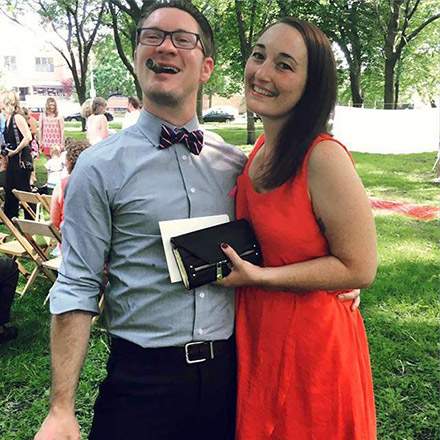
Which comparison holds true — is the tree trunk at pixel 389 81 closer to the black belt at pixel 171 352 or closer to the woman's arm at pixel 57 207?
the woman's arm at pixel 57 207

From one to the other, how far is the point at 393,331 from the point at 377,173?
944 cm

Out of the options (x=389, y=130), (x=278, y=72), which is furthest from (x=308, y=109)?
(x=389, y=130)

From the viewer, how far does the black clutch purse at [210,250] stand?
1577 mm

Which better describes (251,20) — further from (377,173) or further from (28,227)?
(28,227)

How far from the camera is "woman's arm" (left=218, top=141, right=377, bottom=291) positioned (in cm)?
157

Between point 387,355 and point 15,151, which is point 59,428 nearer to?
point 387,355

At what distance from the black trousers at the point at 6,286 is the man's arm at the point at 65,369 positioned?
2.95 m

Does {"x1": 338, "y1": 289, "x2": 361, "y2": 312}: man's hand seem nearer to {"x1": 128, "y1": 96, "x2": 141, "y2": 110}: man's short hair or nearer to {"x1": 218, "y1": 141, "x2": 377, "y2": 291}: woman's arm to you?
{"x1": 218, "y1": 141, "x2": 377, "y2": 291}: woman's arm

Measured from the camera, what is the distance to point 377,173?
→ 43.5ft

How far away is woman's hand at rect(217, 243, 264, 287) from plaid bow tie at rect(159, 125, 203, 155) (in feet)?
1.17

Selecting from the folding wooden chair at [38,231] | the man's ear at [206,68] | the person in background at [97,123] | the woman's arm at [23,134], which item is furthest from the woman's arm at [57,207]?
the man's ear at [206,68]

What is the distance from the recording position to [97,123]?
8.07m

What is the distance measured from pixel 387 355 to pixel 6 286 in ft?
10.3

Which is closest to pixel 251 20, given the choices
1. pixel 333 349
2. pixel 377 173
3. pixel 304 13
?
pixel 304 13
